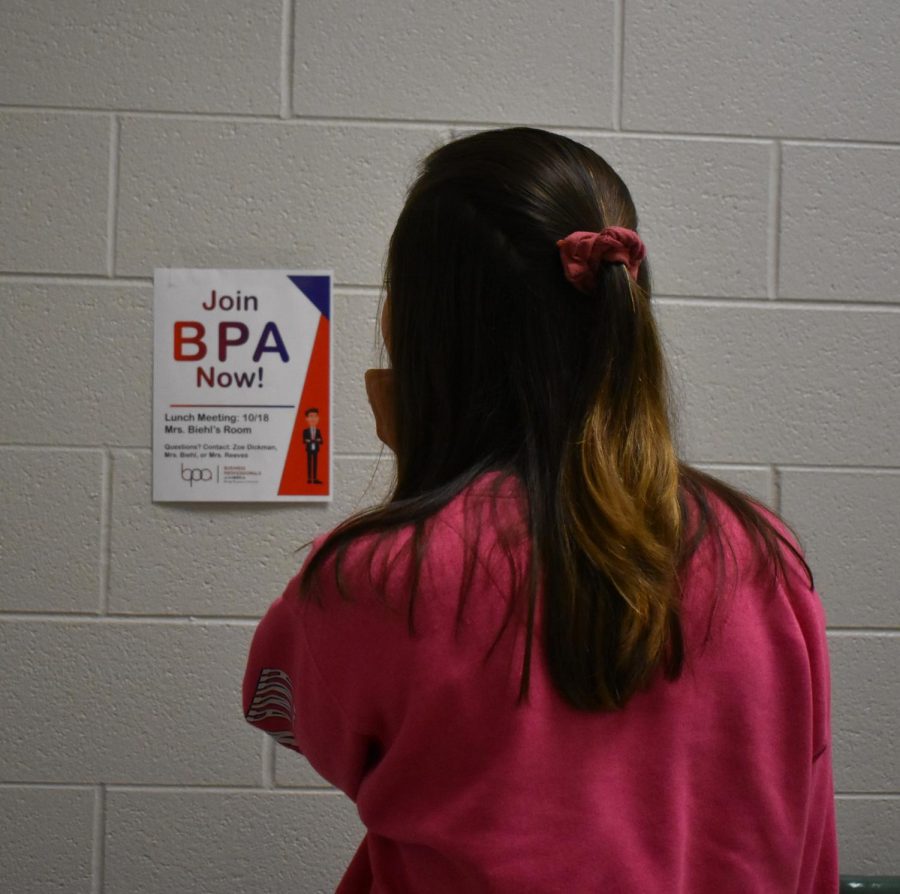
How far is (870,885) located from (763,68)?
130cm

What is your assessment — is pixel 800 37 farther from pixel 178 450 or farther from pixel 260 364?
pixel 178 450

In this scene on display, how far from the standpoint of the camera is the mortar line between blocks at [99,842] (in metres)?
1.59

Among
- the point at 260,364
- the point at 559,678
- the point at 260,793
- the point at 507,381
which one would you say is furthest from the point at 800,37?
the point at 260,793

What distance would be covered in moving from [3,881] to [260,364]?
935 millimetres

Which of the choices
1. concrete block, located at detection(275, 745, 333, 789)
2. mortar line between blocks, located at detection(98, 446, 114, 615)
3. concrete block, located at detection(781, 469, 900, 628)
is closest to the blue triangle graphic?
mortar line between blocks, located at detection(98, 446, 114, 615)

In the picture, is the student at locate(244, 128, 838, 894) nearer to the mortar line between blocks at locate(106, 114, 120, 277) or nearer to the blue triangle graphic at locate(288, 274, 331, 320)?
the blue triangle graphic at locate(288, 274, 331, 320)

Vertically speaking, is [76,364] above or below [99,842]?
above

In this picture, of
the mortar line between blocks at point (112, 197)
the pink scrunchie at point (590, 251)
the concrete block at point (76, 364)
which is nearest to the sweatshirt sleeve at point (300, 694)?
the pink scrunchie at point (590, 251)

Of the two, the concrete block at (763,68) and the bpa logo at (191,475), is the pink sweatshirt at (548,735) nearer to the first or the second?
the bpa logo at (191,475)

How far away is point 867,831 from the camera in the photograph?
1649 millimetres

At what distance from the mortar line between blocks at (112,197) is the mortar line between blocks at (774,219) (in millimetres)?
1085

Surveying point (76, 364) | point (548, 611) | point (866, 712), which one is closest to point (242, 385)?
point (76, 364)

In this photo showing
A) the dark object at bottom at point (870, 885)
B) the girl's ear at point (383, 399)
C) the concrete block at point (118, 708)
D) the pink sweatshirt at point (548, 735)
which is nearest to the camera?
the pink sweatshirt at point (548, 735)

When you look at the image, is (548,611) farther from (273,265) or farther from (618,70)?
(618,70)
